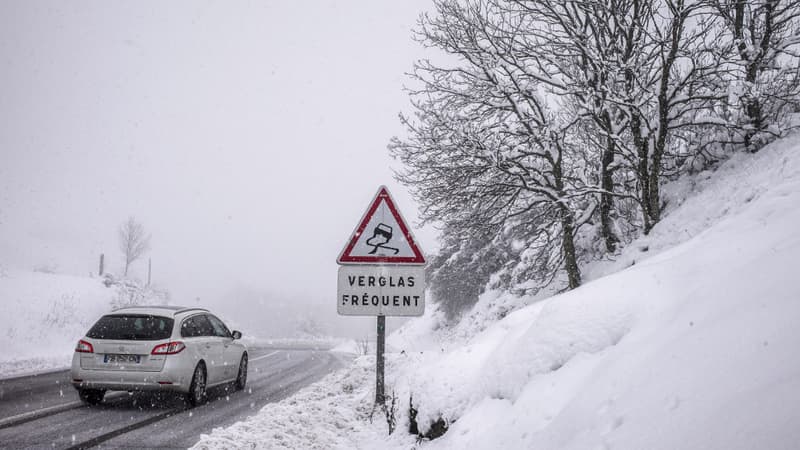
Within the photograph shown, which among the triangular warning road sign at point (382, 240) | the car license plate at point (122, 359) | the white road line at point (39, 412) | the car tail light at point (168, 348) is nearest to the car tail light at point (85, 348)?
the car license plate at point (122, 359)

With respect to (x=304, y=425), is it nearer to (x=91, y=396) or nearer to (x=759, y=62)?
(x=91, y=396)

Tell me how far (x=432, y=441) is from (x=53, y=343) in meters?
21.5

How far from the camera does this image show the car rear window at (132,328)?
24.7 ft

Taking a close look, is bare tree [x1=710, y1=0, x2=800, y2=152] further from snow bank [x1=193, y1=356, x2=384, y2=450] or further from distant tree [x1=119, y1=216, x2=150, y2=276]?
distant tree [x1=119, y1=216, x2=150, y2=276]

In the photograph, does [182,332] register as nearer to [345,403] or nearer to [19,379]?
[345,403]

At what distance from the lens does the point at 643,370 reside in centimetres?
237

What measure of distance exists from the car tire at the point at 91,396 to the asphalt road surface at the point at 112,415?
0.43 ft

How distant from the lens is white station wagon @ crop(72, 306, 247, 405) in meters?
7.31

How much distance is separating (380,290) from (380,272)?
0.78 ft

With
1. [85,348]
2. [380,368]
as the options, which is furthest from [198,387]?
[380,368]

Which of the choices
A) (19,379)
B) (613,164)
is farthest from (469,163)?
(19,379)

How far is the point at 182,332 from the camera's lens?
7.93 m

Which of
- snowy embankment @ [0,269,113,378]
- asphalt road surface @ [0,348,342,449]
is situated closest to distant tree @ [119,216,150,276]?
snowy embankment @ [0,269,113,378]

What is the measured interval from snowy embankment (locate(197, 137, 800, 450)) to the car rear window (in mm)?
2970
